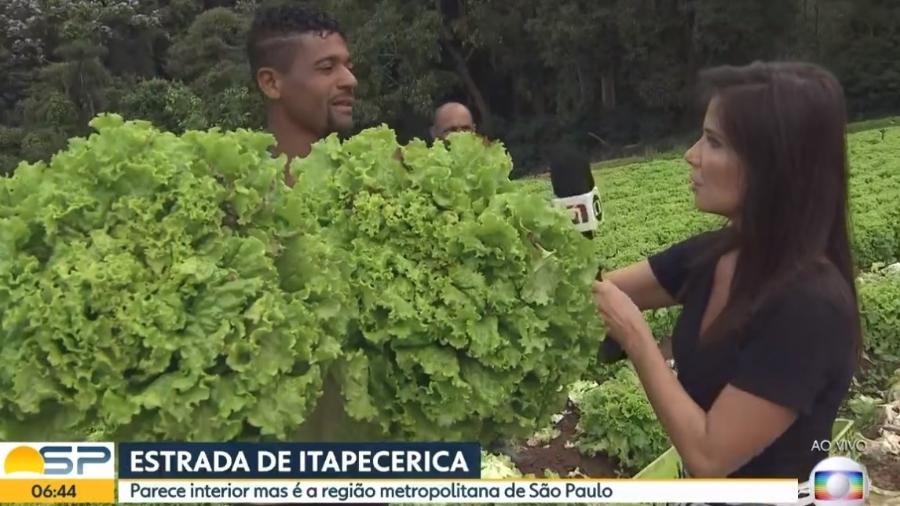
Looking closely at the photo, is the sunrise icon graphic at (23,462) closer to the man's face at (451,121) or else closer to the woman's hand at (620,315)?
the woman's hand at (620,315)

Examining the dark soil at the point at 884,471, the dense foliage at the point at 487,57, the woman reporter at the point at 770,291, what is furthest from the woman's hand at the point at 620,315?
the dense foliage at the point at 487,57

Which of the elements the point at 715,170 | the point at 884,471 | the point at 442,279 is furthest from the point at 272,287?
the point at 884,471

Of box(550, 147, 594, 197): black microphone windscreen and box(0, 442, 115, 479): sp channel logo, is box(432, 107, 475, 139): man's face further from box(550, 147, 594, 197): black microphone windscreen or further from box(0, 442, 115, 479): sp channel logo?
box(0, 442, 115, 479): sp channel logo

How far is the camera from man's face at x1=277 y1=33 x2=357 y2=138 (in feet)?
6.37

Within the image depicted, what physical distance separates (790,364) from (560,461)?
205cm

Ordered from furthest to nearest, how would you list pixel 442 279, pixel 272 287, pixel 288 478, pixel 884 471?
1. pixel 884 471
2. pixel 288 478
3. pixel 442 279
4. pixel 272 287

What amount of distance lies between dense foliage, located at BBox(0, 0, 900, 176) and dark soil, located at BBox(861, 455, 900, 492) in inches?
388

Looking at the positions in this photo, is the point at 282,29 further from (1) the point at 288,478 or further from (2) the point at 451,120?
(2) the point at 451,120

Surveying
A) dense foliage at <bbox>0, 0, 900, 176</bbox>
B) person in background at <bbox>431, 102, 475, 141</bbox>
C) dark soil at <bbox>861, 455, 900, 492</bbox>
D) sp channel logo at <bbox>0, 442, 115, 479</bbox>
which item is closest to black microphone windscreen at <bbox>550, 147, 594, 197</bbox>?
sp channel logo at <bbox>0, 442, 115, 479</bbox>

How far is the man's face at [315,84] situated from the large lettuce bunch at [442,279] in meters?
0.39

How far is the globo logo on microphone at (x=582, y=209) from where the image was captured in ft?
5.20

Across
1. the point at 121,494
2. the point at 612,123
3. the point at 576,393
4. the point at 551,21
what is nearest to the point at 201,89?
the point at 551,21

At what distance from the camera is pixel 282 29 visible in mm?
1964

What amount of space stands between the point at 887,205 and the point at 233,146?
531 centimetres
